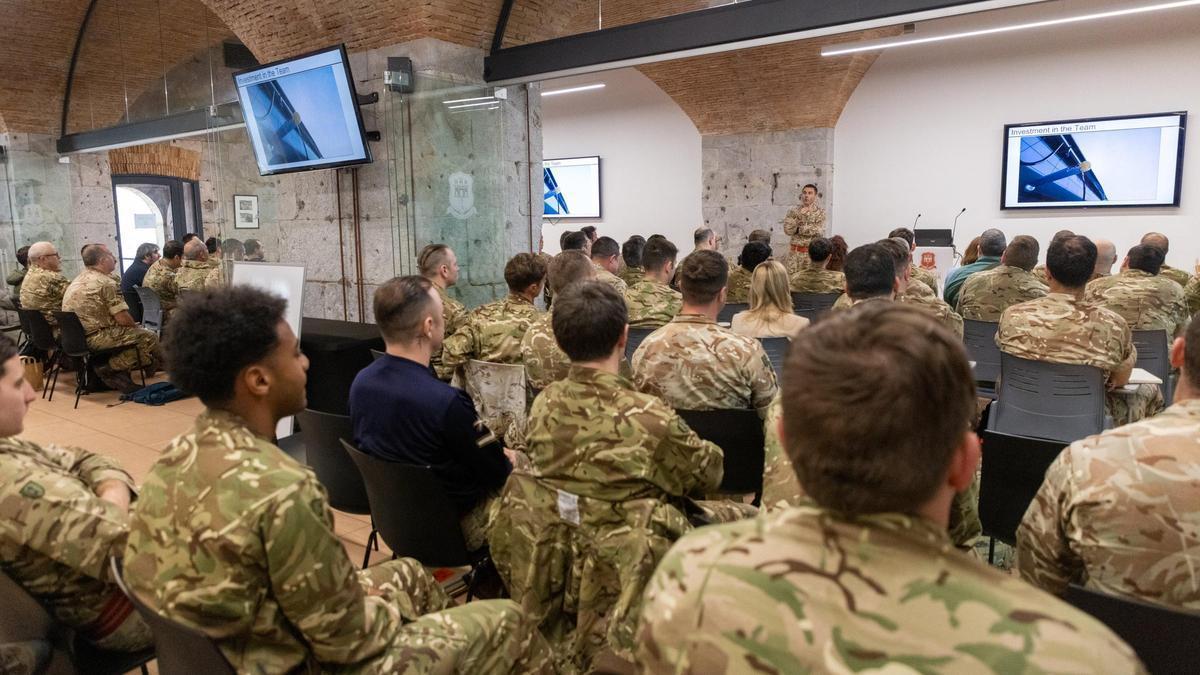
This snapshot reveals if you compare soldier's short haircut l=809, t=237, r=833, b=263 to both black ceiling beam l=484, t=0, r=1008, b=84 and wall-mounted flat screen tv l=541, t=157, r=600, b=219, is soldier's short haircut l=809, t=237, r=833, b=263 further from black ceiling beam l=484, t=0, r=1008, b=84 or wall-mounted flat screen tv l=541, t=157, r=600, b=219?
wall-mounted flat screen tv l=541, t=157, r=600, b=219

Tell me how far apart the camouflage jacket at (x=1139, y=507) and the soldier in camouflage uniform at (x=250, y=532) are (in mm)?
1309

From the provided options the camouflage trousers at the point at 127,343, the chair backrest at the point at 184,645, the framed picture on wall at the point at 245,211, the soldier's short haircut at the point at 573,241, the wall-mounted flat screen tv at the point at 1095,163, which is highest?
the wall-mounted flat screen tv at the point at 1095,163

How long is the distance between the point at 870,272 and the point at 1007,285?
208 centimetres

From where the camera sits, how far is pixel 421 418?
2420 mm

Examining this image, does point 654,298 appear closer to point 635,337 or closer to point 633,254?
point 635,337

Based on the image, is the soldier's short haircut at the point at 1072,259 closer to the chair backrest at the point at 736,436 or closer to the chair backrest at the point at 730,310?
the chair backrest at the point at 736,436

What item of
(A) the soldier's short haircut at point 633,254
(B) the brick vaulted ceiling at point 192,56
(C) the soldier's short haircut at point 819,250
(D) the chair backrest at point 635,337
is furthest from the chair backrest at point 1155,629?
(B) the brick vaulted ceiling at point 192,56

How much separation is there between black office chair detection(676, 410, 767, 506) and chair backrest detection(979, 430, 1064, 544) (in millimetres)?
704

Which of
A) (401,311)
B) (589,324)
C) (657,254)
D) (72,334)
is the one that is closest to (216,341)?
(589,324)

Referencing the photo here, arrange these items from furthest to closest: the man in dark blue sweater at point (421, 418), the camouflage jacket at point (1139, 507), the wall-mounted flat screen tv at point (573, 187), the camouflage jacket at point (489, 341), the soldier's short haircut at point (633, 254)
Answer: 1. the wall-mounted flat screen tv at point (573, 187)
2. the soldier's short haircut at point (633, 254)
3. the camouflage jacket at point (489, 341)
4. the man in dark blue sweater at point (421, 418)
5. the camouflage jacket at point (1139, 507)

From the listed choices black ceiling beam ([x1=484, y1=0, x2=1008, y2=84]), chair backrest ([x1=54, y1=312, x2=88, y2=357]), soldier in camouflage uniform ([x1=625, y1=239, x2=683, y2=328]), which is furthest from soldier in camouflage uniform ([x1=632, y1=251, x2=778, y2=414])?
chair backrest ([x1=54, y1=312, x2=88, y2=357])

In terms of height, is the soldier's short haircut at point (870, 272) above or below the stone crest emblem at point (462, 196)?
below

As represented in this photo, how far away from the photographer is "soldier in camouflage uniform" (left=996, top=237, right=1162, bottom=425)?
321 centimetres

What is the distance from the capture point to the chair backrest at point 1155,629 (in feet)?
4.12
